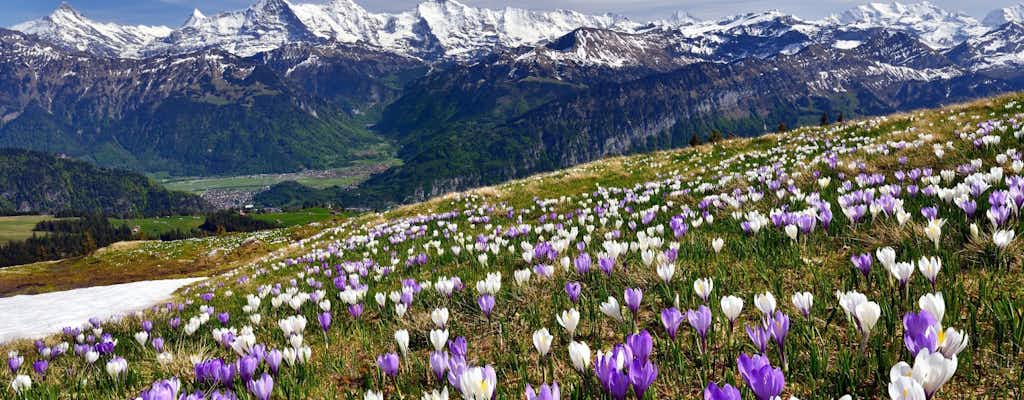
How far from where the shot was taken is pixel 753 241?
526cm

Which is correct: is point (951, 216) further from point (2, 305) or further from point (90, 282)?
point (90, 282)

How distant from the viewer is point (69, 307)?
44.7 ft

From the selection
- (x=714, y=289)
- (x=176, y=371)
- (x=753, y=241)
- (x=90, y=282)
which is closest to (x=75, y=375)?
(x=176, y=371)

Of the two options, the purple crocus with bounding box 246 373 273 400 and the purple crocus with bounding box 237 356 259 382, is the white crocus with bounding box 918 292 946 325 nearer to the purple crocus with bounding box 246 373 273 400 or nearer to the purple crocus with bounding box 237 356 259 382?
the purple crocus with bounding box 246 373 273 400

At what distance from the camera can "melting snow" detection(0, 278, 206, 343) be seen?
35.1ft

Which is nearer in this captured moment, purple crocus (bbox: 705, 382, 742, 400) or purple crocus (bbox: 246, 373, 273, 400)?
purple crocus (bbox: 705, 382, 742, 400)

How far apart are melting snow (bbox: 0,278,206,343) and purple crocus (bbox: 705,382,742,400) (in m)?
11.5

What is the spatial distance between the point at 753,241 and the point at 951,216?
1.66m

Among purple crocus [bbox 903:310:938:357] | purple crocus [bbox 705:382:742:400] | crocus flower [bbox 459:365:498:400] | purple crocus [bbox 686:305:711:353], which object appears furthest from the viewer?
purple crocus [bbox 686:305:711:353]

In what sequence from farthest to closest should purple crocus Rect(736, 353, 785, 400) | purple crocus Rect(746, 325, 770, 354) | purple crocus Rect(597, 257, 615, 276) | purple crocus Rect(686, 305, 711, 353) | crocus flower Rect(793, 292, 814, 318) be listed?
purple crocus Rect(597, 257, 615, 276) < crocus flower Rect(793, 292, 814, 318) < purple crocus Rect(686, 305, 711, 353) < purple crocus Rect(746, 325, 770, 354) < purple crocus Rect(736, 353, 785, 400)

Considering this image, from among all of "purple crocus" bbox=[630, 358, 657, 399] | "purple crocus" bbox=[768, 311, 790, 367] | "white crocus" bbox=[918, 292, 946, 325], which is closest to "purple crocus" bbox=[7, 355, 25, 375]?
"purple crocus" bbox=[630, 358, 657, 399]

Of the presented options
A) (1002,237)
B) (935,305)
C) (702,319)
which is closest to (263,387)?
(702,319)

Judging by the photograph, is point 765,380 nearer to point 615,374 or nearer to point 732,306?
point 615,374

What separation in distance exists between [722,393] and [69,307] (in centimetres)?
1718
